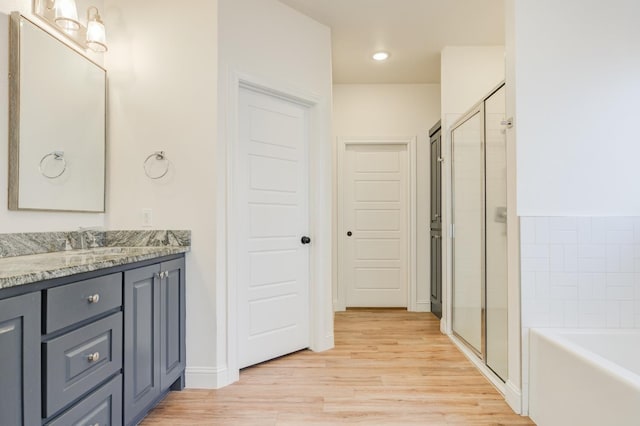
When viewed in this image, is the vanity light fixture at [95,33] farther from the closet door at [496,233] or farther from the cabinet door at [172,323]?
the closet door at [496,233]

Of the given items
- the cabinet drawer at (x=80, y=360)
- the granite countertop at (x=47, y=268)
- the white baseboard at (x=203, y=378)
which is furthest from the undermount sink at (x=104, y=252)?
the white baseboard at (x=203, y=378)

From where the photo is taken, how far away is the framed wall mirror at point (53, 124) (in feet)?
5.86

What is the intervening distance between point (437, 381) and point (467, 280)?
86 centimetres

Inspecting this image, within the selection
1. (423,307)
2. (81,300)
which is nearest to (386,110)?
(423,307)

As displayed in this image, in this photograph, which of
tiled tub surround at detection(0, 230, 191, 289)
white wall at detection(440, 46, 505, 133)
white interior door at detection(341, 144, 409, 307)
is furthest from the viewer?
white interior door at detection(341, 144, 409, 307)

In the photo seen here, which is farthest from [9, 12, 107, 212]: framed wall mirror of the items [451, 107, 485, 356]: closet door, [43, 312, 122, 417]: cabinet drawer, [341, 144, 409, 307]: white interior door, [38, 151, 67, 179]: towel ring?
[341, 144, 409, 307]: white interior door

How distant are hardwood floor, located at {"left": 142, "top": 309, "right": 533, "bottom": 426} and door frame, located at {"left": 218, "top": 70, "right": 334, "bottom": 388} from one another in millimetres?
199

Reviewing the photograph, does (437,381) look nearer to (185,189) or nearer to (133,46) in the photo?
(185,189)

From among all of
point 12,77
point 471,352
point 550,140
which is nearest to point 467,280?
point 471,352

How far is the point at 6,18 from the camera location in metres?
1.76

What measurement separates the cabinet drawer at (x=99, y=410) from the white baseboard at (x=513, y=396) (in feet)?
6.38

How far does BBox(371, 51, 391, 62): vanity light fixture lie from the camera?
3.60 m

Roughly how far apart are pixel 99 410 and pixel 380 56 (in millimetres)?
3455

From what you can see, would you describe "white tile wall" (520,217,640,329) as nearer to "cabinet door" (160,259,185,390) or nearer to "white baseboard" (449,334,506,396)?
"white baseboard" (449,334,506,396)
